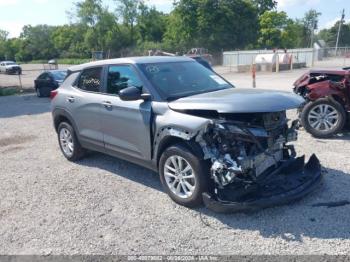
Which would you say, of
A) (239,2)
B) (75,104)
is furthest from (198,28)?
(75,104)

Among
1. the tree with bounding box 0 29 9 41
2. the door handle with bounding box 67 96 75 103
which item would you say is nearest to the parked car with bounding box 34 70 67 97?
the door handle with bounding box 67 96 75 103

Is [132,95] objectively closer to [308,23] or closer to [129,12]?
[129,12]

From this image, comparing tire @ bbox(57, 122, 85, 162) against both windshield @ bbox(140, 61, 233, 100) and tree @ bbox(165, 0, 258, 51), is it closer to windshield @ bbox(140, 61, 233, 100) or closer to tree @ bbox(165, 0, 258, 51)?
windshield @ bbox(140, 61, 233, 100)

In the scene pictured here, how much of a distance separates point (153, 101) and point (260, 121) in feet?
4.44

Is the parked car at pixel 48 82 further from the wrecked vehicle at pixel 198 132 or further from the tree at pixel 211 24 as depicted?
the tree at pixel 211 24

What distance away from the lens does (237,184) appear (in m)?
3.92

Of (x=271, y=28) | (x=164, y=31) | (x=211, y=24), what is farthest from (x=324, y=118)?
(x=164, y=31)

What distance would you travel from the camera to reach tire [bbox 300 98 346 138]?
6785 mm

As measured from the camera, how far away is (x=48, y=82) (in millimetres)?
17922

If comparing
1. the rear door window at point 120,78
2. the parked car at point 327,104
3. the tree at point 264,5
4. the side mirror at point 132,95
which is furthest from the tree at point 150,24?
the side mirror at point 132,95

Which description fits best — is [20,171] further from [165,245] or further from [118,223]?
[165,245]

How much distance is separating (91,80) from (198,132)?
2.52 meters

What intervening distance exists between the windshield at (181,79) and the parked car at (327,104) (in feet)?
8.75

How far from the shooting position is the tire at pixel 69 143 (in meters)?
6.14
